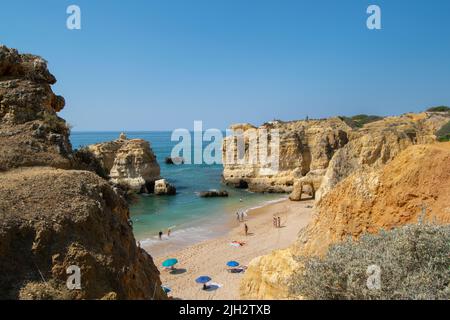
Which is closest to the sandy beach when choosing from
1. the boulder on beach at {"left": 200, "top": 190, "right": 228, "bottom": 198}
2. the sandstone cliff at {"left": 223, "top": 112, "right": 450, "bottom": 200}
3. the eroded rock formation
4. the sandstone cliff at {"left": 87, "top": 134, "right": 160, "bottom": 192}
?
the eroded rock formation

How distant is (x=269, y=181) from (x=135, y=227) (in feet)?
67.6

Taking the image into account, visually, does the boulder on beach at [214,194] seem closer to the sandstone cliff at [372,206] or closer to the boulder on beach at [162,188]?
the boulder on beach at [162,188]

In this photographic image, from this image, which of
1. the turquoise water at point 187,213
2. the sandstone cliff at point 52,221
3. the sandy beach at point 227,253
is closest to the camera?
the sandstone cliff at point 52,221

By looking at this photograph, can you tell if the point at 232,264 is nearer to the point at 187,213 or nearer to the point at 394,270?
the point at 394,270

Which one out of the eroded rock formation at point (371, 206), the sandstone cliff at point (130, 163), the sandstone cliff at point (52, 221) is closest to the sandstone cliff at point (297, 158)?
the sandstone cliff at point (130, 163)

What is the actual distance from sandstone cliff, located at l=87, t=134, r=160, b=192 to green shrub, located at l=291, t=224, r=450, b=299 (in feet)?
133

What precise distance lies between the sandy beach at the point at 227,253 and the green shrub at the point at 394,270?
223 inches

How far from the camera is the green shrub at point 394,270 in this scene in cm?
460

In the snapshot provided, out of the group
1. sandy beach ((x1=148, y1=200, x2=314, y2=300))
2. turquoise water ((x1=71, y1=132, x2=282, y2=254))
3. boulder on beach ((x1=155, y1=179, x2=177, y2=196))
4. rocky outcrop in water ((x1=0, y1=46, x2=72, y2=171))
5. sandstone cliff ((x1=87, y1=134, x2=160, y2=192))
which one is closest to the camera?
rocky outcrop in water ((x1=0, y1=46, x2=72, y2=171))

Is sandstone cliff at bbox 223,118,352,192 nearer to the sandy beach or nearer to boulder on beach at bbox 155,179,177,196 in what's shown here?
boulder on beach at bbox 155,179,177,196

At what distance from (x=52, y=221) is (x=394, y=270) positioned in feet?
17.3

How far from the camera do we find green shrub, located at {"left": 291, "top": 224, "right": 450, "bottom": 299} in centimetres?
460

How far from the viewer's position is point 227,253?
72.0ft

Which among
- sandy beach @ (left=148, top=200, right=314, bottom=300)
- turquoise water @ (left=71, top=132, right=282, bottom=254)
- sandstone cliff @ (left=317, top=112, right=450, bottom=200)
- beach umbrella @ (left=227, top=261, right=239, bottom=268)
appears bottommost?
turquoise water @ (left=71, top=132, right=282, bottom=254)
